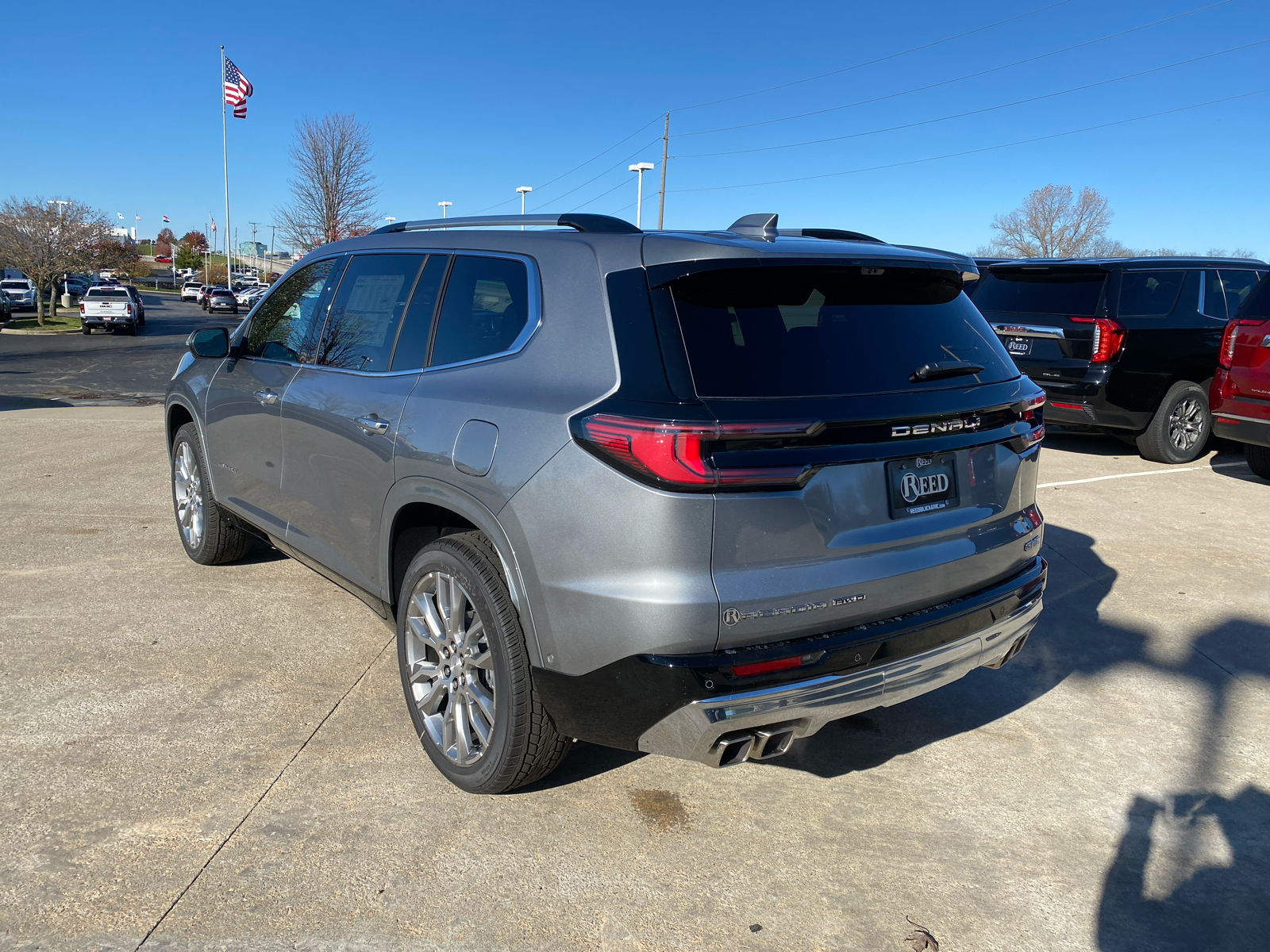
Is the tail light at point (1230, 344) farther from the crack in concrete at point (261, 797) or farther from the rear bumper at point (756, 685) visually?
the crack in concrete at point (261, 797)

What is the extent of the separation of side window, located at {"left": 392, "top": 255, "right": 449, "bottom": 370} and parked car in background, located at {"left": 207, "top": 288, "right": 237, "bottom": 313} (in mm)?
56002

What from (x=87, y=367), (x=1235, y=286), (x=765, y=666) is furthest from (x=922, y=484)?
(x=87, y=367)

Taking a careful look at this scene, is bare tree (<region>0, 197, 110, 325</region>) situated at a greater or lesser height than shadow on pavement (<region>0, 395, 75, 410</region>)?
greater

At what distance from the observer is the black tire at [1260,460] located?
8.50 metres

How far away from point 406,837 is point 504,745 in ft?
1.31

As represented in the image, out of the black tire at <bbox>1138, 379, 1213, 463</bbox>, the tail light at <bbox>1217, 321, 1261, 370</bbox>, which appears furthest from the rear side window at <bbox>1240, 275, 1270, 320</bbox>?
the black tire at <bbox>1138, 379, 1213, 463</bbox>

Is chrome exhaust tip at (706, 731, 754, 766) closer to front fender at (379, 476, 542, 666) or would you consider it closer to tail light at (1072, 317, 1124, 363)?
front fender at (379, 476, 542, 666)

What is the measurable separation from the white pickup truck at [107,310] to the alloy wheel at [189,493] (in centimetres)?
3333

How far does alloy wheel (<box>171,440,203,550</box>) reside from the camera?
5.38 metres

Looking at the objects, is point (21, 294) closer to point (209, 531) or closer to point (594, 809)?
point (209, 531)

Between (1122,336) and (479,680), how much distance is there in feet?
25.9

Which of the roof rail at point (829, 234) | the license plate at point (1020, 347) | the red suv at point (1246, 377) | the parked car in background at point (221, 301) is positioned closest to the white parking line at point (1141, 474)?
the red suv at point (1246, 377)

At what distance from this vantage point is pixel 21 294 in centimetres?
4466

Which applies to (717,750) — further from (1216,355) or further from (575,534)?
(1216,355)
